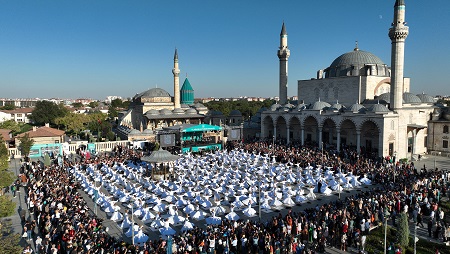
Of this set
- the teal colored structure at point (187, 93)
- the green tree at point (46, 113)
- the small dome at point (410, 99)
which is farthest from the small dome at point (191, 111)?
the green tree at point (46, 113)

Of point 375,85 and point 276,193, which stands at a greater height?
point 375,85

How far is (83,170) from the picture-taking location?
26125mm

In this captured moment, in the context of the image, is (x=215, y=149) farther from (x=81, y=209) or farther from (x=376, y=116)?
(x=81, y=209)

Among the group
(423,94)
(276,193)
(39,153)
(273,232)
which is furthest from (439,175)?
(39,153)

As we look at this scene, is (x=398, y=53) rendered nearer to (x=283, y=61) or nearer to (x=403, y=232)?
(x=283, y=61)

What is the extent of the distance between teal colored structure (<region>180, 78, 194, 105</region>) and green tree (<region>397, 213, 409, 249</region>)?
52.5m

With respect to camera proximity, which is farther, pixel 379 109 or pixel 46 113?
pixel 46 113

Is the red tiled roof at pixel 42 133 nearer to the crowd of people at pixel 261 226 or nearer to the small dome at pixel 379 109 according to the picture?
the crowd of people at pixel 261 226

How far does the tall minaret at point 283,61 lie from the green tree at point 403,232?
3358cm

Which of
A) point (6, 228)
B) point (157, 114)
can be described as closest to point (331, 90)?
point (157, 114)

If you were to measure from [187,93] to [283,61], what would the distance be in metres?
24.4

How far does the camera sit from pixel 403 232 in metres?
12.2

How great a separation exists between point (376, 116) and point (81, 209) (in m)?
25.8

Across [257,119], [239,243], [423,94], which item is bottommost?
[239,243]
